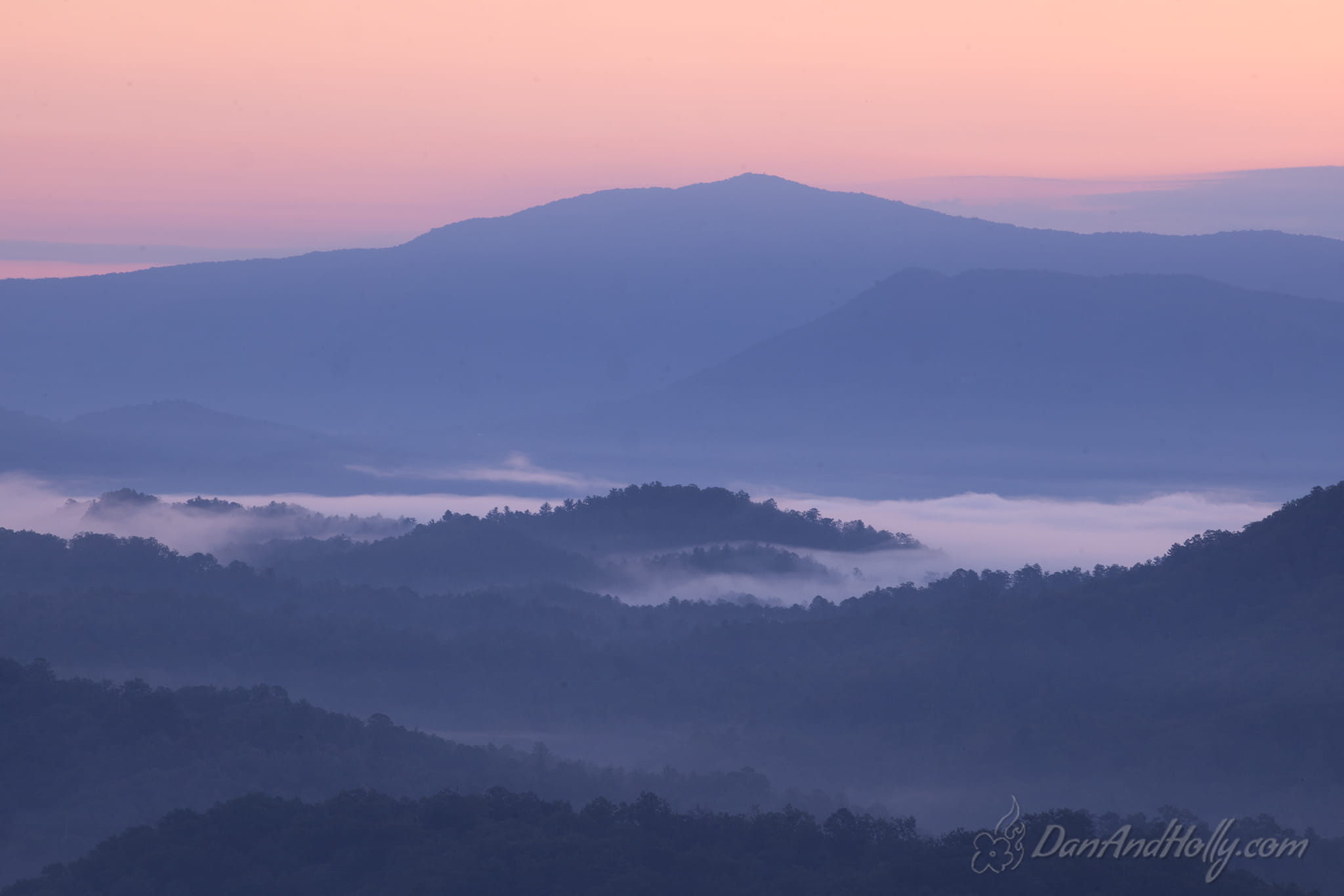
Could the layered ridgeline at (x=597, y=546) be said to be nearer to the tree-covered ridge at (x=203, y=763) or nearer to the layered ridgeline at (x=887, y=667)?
the layered ridgeline at (x=887, y=667)

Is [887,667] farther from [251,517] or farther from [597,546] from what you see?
[251,517]

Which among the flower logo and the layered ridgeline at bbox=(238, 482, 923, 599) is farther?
the layered ridgeline at bbox=(238, 482, 923, 599)

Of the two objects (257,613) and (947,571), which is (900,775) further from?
(947,571)

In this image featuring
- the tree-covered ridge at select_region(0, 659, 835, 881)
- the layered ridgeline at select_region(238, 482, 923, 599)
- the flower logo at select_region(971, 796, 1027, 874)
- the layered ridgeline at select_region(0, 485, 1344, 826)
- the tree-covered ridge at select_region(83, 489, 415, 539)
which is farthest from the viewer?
the tree-covered ridge at select_region(83, 489, 415, 539)

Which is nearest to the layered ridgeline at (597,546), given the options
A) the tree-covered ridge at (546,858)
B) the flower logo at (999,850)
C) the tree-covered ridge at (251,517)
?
the tree-covered ridge at (251,517)

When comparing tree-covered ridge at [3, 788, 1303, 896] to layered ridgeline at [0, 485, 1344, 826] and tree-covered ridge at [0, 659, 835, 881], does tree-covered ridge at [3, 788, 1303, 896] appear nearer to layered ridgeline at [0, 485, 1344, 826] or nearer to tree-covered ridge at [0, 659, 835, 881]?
tree-covered ridge at [0, 659, 835, 881]

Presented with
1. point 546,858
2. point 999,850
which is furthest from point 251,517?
point 999,850

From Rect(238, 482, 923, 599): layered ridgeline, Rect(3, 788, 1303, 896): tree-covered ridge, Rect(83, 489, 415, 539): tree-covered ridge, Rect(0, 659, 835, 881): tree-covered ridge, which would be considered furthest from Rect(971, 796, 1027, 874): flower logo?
Rect(83, 489, 415, 539): tree-covered ridge
